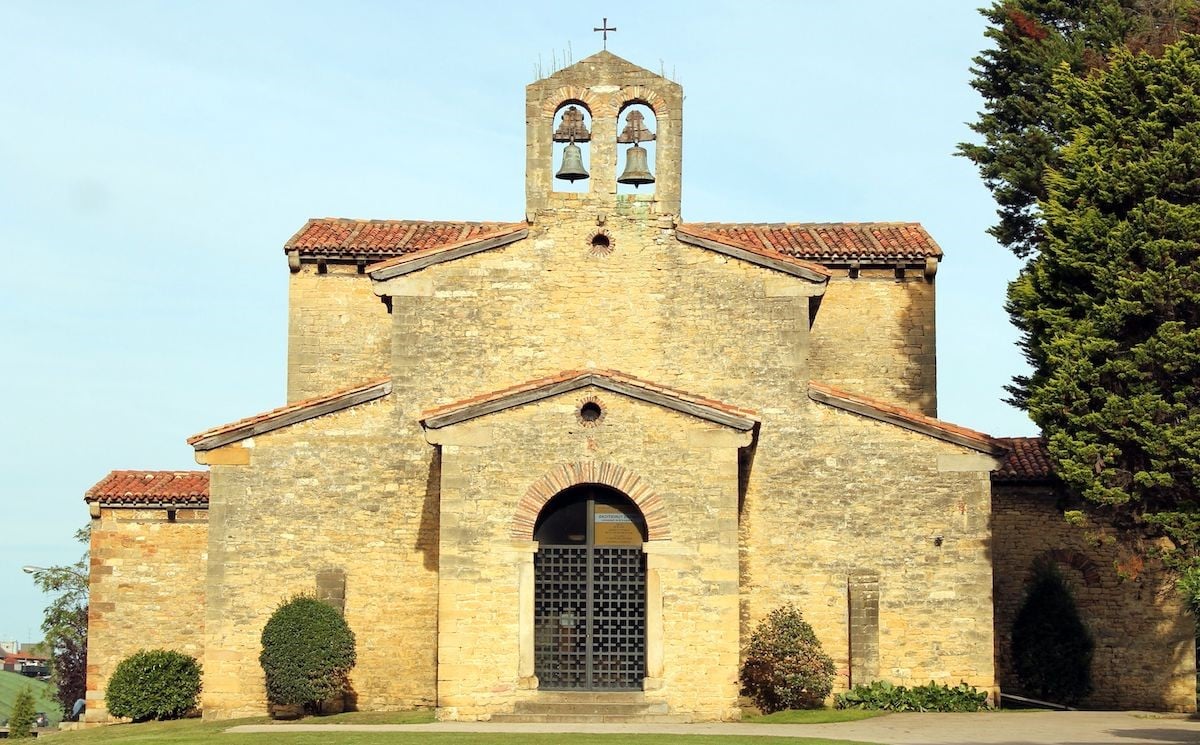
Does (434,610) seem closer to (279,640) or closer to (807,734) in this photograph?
(279,640)

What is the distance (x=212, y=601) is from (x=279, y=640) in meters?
1.69

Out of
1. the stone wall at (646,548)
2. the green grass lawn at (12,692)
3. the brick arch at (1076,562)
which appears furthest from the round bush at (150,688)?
the green grass lawn at (12,692)

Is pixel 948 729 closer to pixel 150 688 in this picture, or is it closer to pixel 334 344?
pixel 150 688

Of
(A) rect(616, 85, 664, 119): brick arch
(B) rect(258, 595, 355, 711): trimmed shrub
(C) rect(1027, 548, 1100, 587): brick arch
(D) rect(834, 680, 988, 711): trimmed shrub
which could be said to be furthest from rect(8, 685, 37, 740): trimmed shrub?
(C) rect(1027, 548, 1100, 587): brick arch

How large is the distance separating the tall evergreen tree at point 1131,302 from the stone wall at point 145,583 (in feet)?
52.1

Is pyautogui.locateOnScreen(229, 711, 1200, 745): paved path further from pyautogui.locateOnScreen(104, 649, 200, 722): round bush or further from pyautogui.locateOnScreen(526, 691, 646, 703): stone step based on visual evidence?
pyautogui.locateOnScreen(104, 649, 200, 722): round bush

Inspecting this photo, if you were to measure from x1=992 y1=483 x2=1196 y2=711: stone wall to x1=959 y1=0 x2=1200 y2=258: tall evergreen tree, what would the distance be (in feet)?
16.8

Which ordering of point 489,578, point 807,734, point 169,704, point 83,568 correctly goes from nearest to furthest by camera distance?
point 807,734 → point 489,578 → point 169,704 → point 83,568

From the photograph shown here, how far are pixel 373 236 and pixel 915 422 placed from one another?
40.5 feet

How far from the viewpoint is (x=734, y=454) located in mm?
25219

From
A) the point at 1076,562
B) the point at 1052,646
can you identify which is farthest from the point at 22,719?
the point at 1076,562

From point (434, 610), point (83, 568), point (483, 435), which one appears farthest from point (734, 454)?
point (83, 568)

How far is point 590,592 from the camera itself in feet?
83.8

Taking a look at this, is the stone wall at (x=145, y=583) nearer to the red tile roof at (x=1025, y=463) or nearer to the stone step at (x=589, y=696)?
the stone step at (x=589, y=696)
